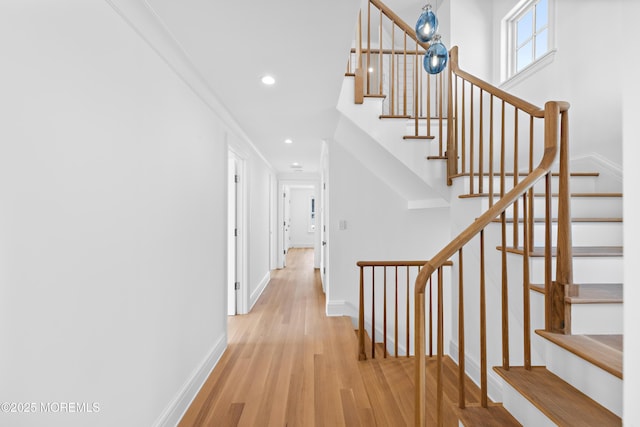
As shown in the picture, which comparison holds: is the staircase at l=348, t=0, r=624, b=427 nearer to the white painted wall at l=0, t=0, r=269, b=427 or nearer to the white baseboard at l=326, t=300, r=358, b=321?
the white painted wall at l=0, t=0, r=269, b=427

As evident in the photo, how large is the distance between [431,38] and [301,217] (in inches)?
393

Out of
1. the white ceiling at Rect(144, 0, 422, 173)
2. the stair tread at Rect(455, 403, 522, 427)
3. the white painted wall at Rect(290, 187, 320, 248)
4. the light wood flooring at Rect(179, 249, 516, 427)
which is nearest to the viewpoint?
the stair tread at Rect(455, 403, 522, 427)

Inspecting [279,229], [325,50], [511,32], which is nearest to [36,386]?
[325,50]

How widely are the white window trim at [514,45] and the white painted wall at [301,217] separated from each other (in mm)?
8535

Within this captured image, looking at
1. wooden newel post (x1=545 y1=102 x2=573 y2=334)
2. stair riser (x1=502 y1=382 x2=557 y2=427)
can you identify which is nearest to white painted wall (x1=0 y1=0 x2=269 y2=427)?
stair riser (x1=502 y1=382 x2=557 y2=427)

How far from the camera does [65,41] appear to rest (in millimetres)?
1021

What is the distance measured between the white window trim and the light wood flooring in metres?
2.86

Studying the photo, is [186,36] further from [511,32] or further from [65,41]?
[511,32]

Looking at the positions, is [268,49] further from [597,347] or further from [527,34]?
[527,34]

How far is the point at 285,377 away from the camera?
2.37 metres

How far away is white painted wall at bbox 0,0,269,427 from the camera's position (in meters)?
0.86

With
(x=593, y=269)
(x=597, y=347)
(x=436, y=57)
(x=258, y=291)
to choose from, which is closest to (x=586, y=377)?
(x=597, y=347)

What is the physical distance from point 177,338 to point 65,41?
63.1 inches

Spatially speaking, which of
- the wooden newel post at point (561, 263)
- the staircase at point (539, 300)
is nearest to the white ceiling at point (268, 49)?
the staircase at point (539, 300)
